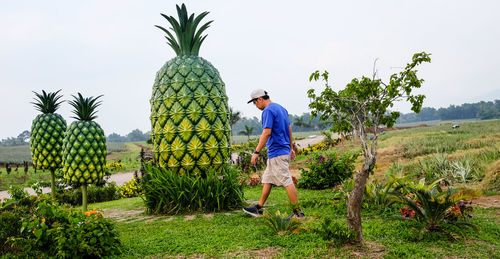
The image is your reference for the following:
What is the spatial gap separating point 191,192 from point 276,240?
2.39m

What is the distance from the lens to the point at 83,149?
239 inches

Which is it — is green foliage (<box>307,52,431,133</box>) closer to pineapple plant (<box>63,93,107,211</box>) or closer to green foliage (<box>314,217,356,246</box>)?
green foliage (<box>314,217,356,246</box>)

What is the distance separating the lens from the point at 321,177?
29.0 feet

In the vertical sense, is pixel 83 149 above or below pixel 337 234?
above

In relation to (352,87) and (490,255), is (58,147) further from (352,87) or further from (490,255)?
(490,255)

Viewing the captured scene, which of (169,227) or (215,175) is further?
(215,175)

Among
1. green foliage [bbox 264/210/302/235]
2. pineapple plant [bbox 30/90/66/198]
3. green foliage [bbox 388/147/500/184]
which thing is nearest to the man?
green foliage [bbox 264/210/302/235]

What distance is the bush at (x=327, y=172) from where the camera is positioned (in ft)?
28.9

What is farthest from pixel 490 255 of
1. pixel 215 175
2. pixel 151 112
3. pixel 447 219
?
pixel 151 112

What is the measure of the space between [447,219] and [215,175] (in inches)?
143

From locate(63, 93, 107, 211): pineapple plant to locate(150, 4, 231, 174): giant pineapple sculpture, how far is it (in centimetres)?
126

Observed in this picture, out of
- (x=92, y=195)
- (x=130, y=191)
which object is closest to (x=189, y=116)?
(x=130, y=191)

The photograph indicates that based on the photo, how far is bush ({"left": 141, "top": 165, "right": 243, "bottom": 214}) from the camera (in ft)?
18.0

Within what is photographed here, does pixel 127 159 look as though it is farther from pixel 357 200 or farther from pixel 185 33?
pixel 357 200
